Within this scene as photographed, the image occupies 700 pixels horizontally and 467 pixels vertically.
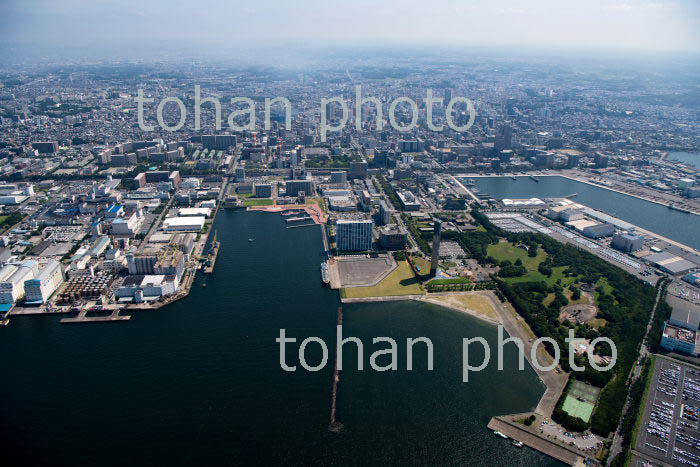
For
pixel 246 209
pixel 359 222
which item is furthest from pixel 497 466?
pixel 246 209

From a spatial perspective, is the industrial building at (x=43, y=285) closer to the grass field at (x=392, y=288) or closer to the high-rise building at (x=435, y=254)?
the grass field at (x=392, y=288)

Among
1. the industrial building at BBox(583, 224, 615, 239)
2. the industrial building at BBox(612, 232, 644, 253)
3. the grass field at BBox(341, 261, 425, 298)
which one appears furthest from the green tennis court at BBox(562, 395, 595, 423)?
the industrial building at BBox(583, 224, 615, 239)

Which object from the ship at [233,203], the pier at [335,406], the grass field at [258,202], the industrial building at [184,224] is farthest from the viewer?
the grass field at [258,202]

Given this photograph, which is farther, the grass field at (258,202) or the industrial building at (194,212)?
the grass field at (258,202)

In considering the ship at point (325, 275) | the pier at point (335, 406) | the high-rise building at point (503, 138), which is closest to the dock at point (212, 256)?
the ship at point (325, 275)

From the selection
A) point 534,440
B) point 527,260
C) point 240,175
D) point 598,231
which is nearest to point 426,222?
point 527,260

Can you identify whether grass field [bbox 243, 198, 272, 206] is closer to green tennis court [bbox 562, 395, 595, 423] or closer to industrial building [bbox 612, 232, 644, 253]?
industrial building [bbox 612, 232, 644, 253]
